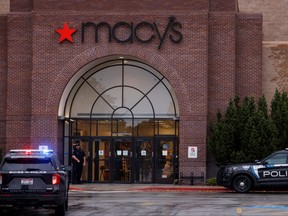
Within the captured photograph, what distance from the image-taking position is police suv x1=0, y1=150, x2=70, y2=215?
61.5ft

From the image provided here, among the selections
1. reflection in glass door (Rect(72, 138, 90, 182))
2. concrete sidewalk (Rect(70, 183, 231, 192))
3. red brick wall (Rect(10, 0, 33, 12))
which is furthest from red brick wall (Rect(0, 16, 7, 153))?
concrete sidewalk (Rect(70, 183, 231, 192))

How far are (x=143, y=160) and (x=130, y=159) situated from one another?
66 cm

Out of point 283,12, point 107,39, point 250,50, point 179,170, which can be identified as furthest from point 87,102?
point 283,12

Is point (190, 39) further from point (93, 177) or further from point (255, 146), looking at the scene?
point (93, 177)

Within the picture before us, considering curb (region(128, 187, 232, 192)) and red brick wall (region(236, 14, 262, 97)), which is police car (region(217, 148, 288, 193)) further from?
red brick wall (region(236, 14, 262, 97))

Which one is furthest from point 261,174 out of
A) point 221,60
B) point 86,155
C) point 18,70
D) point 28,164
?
point 18,70

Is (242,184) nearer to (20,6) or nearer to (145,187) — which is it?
(145,187)

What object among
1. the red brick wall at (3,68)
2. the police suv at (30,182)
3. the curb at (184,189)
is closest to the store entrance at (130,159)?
the curb at (184,189)

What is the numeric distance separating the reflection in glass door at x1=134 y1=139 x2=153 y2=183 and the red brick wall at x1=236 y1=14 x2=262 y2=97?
207 inches

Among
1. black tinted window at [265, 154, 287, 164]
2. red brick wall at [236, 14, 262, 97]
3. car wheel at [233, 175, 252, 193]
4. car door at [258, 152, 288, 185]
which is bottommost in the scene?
car wheel at [233, 175, 252, 193]

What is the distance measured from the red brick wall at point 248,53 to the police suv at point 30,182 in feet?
61.1

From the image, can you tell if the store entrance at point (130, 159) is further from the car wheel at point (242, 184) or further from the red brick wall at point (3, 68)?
the car wheel at point (242, 184)

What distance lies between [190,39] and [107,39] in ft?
13.3

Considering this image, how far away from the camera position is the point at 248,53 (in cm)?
3625
